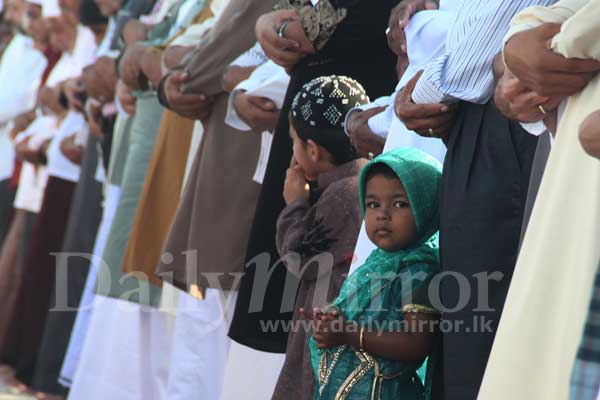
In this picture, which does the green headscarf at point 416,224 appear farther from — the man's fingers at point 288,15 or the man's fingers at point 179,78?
the man's fingers at point 179,78

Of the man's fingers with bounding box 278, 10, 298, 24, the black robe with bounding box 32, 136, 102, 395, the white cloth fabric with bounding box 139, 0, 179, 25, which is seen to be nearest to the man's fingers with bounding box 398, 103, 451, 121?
the man's fingers with bounding box 278, 10, 298, 24

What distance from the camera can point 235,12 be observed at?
4.91 metres

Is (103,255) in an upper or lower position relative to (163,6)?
lower

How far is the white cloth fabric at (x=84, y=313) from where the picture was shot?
6470 mm

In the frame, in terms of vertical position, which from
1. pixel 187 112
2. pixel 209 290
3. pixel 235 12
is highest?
pixel 235 12

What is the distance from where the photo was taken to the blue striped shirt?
112 inches

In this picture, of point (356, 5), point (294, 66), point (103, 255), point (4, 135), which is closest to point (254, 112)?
point (294, 66)

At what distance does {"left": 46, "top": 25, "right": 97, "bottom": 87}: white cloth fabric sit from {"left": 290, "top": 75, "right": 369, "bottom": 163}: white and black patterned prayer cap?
427cm

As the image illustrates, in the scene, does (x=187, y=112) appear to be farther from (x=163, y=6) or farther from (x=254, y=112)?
(x=163, y=6)

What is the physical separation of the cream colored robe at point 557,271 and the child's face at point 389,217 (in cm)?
81

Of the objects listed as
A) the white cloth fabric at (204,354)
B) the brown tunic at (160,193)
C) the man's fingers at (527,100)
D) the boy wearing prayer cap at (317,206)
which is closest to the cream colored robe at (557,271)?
the man's fingers at (527,100)

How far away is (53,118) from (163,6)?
2.16 m

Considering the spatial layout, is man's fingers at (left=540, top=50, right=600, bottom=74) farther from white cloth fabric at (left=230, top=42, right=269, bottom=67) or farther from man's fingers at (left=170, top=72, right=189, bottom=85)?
man's fingers at (left=170, top=72, right=189, bottom=85)

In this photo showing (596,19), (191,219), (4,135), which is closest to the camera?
(596,19)
